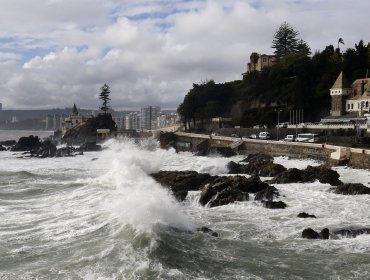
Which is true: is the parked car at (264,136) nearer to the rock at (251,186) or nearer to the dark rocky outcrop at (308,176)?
the dark rocky outcrop at (308,176)

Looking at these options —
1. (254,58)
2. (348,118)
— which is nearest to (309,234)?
(348,118)

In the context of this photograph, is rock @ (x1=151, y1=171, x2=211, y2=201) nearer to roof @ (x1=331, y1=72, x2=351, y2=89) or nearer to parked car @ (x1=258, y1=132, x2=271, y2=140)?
parked car @ (x1=258, y1=132, x2=271, y2=140)

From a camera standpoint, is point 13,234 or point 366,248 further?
point 13,234

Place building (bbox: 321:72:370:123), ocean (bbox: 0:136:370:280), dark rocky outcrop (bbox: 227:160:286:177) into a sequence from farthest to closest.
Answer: building (bbox: 321:72:370:123), dark rocky outcrop (bbox: 227:160:286:177), ocean (bbox: 0:136:370:280)

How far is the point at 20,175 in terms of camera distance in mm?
33000

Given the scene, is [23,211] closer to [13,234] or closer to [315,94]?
[13,234]

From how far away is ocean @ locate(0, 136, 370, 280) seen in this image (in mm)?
11758

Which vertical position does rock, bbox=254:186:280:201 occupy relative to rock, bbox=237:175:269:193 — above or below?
below

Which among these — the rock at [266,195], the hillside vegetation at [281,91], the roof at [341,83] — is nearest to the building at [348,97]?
the roof at [341,83]

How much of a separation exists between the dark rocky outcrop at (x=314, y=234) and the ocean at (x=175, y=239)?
0.25 m

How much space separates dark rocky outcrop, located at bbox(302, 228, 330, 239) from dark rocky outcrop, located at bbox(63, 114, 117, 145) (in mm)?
68044

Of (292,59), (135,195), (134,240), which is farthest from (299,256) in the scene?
(292,59)

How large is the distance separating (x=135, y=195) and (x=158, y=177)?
8805 millimetres

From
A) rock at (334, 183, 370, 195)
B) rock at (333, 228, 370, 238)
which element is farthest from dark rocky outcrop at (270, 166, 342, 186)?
rock at (333, 228, 370, 238)
